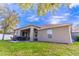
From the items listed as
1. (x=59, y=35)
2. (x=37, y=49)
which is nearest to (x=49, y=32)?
(x=59, y=35)

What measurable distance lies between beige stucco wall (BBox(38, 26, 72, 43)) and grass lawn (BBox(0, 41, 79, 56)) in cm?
5

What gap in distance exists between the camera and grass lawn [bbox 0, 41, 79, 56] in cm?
243

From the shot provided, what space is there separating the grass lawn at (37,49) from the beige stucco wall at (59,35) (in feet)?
0.18

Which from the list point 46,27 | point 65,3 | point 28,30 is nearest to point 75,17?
point 65,3

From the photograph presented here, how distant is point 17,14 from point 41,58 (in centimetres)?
59

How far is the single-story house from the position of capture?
2.47 meters

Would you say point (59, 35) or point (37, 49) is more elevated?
point (59, 35)

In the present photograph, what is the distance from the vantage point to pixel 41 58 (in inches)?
95.2

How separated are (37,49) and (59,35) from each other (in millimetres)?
311

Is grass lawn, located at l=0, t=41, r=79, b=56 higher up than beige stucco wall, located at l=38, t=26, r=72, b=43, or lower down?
lower down

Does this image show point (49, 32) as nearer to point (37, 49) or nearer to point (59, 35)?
point (59, 35)

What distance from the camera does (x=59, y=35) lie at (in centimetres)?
249

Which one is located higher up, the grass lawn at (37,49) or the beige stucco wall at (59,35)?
the beige stucco wall at (59,35)

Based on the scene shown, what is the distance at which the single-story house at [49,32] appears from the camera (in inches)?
97.3
